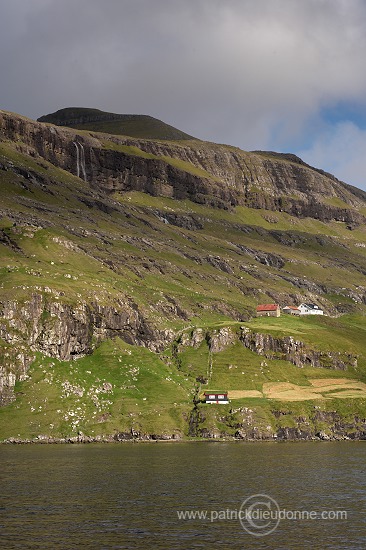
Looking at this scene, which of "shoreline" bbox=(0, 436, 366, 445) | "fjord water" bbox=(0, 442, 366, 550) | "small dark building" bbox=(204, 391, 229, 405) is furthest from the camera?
"small dark building" bbox=(204, 391, 229, 405)

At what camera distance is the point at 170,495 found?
84562mm

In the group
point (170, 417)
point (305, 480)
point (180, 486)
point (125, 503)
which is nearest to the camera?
point (125, 503)

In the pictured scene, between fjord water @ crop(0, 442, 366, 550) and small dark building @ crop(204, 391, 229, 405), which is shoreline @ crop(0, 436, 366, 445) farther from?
fjord water @ crop(0, 442, 366, 550)

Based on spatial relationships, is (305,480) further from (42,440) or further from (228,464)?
(42,440)

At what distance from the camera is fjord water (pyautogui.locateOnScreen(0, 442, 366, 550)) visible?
198 feet

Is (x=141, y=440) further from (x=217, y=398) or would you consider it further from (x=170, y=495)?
(x=170, y=495)

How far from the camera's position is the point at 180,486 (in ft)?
301

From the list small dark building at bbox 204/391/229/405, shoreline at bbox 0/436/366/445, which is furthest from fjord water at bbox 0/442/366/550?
small dark building at bbox 204/391/229/405

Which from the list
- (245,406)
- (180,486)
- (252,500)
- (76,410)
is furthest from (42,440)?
(252,500)

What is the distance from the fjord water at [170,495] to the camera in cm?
6025

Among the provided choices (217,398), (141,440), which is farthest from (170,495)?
(217,398)

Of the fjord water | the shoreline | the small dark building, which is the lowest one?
Result: the shoreline

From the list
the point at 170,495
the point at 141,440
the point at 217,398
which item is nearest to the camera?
the point at 170,495

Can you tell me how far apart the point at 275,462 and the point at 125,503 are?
2005 inches
